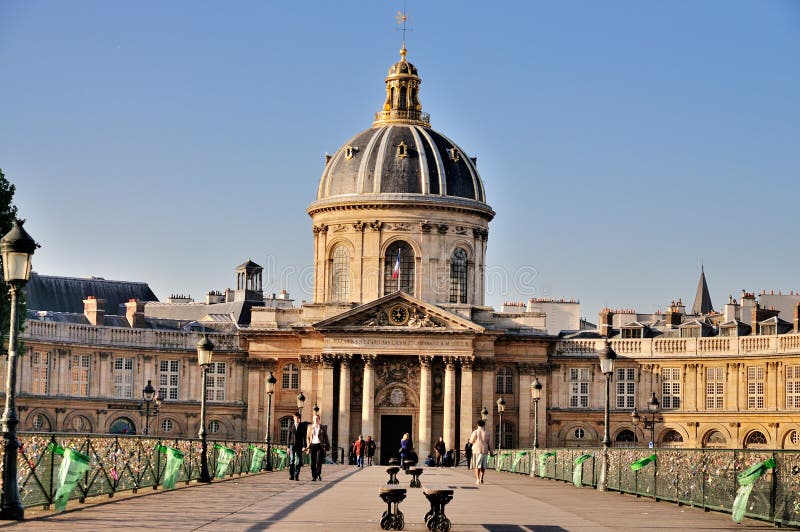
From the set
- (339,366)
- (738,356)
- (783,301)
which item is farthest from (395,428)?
(783,301)

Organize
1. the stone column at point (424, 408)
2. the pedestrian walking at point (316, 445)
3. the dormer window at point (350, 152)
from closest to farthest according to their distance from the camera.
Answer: the pedestrian walking at point (316, 445) < the stone column at point (424, 408) < the dormer window at point (350, 152)

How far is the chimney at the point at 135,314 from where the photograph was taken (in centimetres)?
9379

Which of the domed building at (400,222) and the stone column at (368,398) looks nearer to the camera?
the stone column at (368,398)

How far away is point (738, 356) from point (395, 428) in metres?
19.8

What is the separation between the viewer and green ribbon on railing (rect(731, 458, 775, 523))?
91.5 feet

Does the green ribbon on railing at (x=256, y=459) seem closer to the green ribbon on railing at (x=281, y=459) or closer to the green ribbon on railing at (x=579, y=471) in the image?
the green ribbon on railing at (x=281, y=459)

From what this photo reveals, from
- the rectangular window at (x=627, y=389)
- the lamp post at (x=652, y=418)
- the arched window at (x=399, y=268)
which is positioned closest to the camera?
the lamp post at (x=652, y=418)

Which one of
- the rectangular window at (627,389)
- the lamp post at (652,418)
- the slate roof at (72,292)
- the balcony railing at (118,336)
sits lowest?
the lamp post at (652,418)

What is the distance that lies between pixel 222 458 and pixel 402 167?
5031 cm

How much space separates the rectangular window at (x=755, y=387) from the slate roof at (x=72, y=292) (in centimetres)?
4389

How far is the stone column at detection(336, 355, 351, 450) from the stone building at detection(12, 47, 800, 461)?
96 mm

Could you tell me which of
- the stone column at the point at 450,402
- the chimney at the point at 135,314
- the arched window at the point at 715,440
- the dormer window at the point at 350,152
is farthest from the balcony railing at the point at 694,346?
the chimney at the point at 135,314

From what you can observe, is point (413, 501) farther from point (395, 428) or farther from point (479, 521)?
point (395, 428)

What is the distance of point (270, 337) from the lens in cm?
9238
